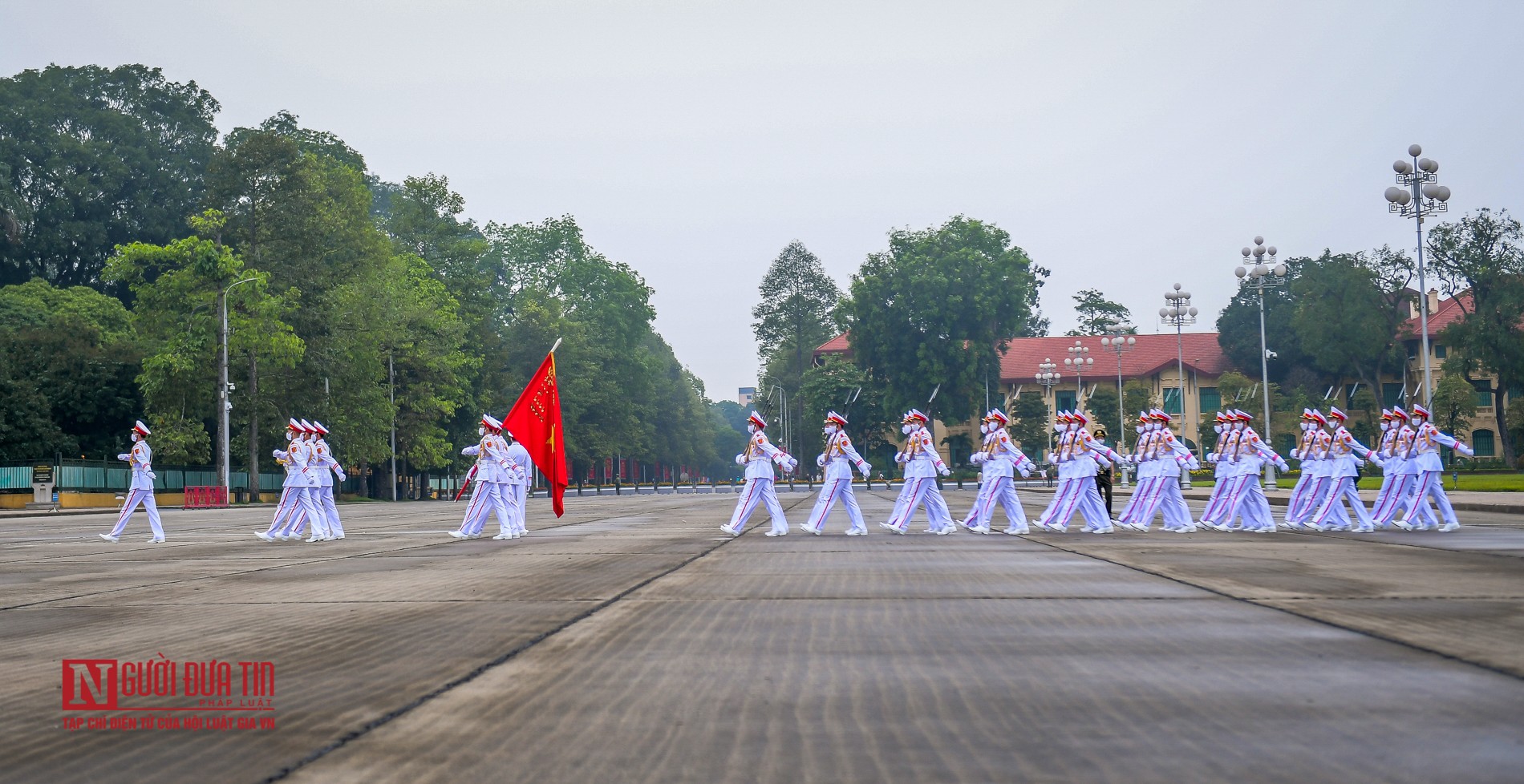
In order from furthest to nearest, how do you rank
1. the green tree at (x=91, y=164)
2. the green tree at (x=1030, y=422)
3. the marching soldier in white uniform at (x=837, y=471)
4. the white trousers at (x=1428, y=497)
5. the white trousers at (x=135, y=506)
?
1. the green tree at (x=1030, y=422)
2. the green tree at (x=91, y=164)
3. the white trousers at (x=135, y=506)
4. the marching soldier in white uniform at (x=837, y=471)
5. the white trousers at (x=1428, y=497)

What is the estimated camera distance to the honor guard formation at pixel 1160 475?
21.3 m

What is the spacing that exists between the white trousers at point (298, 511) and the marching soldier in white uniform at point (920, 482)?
9843 mm

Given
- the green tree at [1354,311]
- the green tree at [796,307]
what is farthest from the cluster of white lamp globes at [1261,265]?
the green tree at [796,307]

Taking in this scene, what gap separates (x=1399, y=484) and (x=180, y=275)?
4858 centimetres

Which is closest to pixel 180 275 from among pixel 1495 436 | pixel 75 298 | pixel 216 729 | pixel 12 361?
pixel 12 361

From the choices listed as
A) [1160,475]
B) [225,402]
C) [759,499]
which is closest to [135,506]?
[759,499]

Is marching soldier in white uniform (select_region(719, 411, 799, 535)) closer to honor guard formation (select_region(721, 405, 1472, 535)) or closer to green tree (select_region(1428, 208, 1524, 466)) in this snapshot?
honor guard formation (select_region(721, 405, 1472, 535))

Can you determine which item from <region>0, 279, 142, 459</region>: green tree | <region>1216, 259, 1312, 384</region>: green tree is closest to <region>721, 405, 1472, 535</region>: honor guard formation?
<region>0, 279, 142, 459</region>: green tree

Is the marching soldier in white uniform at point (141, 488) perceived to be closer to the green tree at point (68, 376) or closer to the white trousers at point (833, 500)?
the white trousers at point (833, 500)

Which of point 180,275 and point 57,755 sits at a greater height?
point 180,275

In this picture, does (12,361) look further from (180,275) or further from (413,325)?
(413,325)

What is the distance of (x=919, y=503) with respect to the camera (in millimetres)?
21938

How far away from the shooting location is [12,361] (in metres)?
58.6

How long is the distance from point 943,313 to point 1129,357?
2225cm
